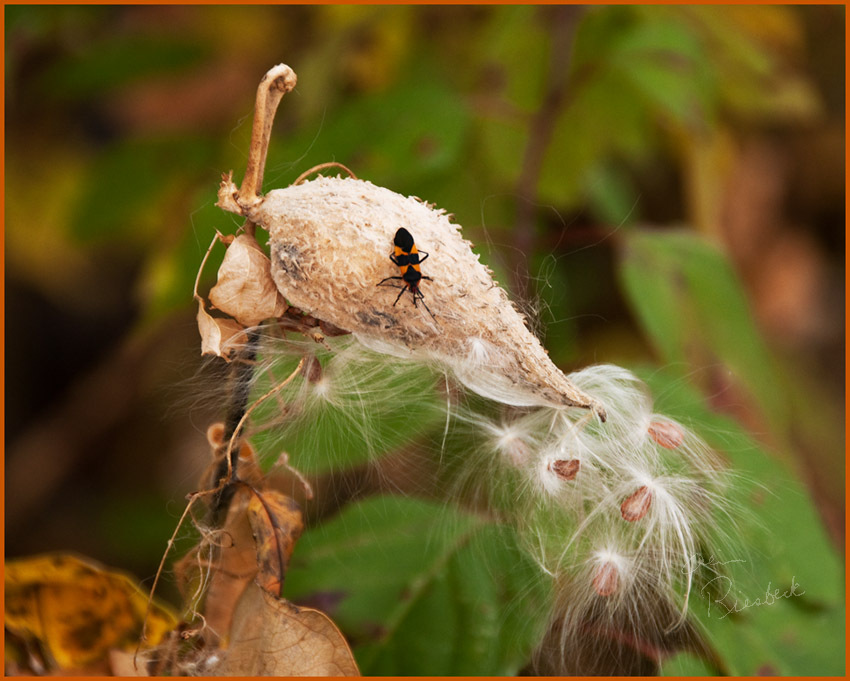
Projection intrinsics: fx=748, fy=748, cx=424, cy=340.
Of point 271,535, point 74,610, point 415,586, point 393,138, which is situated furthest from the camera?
point 393,138

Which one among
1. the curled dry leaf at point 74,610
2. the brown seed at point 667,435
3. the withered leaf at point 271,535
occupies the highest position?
the brown seed at point 667,435

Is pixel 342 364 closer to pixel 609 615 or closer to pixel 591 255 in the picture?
pixel 609 615

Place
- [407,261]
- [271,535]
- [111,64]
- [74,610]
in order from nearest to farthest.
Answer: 1. [407,261]
2. [271,535]
3. [74,610]
4. [111,64]

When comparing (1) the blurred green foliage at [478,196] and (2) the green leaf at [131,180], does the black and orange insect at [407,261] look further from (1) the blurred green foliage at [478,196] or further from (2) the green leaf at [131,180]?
(2) the green leaf at [131,180]

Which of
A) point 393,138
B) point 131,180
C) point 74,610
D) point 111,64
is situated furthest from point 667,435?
point 111,64

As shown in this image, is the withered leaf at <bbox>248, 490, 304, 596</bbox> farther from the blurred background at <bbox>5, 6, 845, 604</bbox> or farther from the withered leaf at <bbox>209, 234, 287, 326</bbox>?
the blurred background at <bbox>5, 6, 845, 604</bbox>

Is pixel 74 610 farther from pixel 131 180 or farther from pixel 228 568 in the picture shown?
pixel 131 180

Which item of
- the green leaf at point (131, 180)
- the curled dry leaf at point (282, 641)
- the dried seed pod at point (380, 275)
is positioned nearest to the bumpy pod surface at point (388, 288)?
the dried seed pod at point (380, 275)
